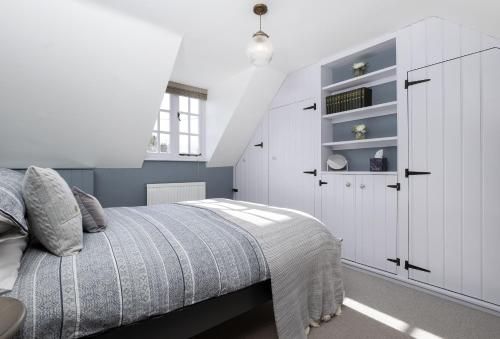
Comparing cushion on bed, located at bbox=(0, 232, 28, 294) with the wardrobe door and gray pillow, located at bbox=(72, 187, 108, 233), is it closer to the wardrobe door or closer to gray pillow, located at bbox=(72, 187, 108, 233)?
gray pillow, located at bbox=(72, 187, 108, 233)

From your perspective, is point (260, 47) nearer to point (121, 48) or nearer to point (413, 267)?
point (121, 48)

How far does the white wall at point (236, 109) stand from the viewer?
352 cm

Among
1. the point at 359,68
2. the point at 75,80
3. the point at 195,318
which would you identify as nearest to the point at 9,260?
the point at 195,318

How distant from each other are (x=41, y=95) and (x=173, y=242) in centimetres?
217

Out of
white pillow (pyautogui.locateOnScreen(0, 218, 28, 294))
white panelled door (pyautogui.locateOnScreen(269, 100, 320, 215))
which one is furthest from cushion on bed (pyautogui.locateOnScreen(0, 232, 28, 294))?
white panelled door (pyautogui.locateOnScreen(269, 100, 320, 215))

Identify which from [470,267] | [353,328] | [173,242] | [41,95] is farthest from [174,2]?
[470,267]

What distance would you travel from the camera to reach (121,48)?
7.97ft

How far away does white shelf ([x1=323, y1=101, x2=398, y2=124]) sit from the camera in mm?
2643

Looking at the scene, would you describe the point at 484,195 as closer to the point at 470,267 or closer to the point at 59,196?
the point at 470,267

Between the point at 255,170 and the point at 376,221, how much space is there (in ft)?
6.38

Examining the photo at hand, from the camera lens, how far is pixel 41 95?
2439mm

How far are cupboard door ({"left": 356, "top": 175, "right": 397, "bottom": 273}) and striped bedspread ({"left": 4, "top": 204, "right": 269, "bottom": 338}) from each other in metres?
1.68

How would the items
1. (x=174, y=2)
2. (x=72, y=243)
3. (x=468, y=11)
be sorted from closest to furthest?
(x=72, y=243) → (x=468, y=11) → (x=174, y=2)

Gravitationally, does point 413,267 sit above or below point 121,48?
below
